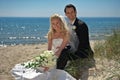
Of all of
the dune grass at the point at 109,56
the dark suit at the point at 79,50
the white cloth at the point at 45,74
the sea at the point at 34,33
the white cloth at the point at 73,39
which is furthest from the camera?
the sea at the point at 34,33

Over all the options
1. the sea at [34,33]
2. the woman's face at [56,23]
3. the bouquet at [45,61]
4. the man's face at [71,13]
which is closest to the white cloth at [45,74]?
the bouquet at [45,61]

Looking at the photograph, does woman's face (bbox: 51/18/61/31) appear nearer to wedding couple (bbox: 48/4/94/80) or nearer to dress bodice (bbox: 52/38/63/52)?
wedding couple (bbox: 48/4/94/80)

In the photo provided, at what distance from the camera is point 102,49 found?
26.1ft

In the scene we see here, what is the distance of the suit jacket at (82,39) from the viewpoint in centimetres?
523

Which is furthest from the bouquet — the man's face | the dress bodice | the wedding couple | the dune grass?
the dune grass

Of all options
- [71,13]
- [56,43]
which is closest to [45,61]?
[56,43]

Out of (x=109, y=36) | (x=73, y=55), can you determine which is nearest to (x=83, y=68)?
(x=73, y=55)

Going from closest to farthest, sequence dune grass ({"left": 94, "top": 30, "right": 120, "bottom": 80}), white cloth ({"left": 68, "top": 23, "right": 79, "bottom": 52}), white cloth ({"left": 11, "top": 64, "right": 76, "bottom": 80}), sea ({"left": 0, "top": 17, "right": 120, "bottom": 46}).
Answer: white cloth ({"left": 11, "top": 64, "right": 76, "bottom": 80}) → white cloth ({"left": 68, "top": 23, "right": 79, "bottom": 52}) → dune grass ({"left": 94, "top": 30, "right": 120, "bottom": 80}) → sea ({"left": 0, "top": 17, "right": 120, "bottom": 46})

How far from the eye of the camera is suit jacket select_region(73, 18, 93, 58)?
5.23 m

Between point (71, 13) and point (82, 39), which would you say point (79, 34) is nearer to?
point (82, 39)

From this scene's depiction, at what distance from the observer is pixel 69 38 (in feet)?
17.3

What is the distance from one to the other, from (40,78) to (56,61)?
1.19 ft

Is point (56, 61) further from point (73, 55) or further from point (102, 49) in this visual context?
point (102, 49)

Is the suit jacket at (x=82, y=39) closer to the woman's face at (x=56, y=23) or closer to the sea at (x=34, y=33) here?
the woman's face at (x=56, y=23)
